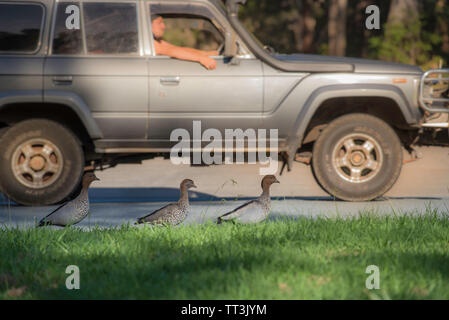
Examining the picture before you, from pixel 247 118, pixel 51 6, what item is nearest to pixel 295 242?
pixel 247 118

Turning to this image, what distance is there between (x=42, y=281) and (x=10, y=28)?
404 centimetres

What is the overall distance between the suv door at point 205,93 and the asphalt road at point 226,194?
0.77 metres

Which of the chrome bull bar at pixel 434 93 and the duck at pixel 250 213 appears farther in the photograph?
the chrome bull bar at pixel 434 93

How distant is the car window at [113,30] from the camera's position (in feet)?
26.4

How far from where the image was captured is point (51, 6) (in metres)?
8.05

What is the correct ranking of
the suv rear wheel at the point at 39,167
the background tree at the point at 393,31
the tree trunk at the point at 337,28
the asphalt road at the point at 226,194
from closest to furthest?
the asphalt road at the point at 226,194 → the suv rear wheel at the point at 39,167 → the background tree at the point at 393,31 → the tree trunk at the point at 337,28

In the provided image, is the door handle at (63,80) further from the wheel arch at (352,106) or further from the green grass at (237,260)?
the wheel arch at (352,106)

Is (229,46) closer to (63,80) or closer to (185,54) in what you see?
(185,54)

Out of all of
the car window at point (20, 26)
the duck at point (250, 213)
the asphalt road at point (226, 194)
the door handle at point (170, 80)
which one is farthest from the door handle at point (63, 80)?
the duck at point (250, 213)

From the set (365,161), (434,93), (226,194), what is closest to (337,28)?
(226,194)

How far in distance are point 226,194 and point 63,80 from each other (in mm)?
2876

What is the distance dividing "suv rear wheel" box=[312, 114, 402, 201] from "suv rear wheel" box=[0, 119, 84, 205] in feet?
8.71

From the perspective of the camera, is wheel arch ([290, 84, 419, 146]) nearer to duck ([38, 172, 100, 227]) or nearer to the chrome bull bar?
the chrome bull bar

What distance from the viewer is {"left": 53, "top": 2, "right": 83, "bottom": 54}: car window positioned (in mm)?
8016
